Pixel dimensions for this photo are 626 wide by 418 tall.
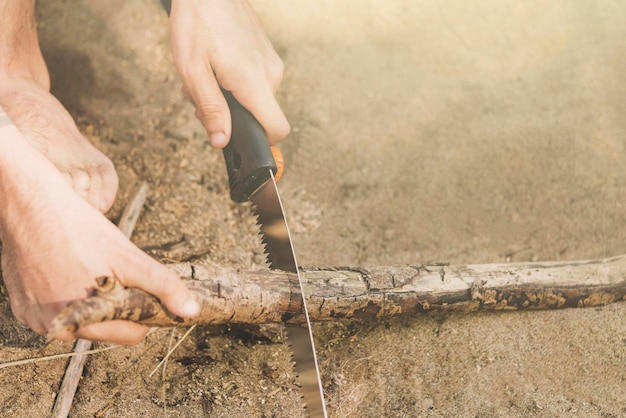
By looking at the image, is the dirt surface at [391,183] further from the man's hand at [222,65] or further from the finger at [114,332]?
the man's hand at [222,65]

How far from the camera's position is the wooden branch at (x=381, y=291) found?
165 centimetres

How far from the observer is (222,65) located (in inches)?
82.0

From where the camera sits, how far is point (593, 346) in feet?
6.52

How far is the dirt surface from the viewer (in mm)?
1891

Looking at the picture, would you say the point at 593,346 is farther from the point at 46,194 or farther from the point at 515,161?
the point at 46,194

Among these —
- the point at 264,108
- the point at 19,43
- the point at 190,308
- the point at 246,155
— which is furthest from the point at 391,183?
the point at 19,43

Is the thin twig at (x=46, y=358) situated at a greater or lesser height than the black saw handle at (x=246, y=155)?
lesser

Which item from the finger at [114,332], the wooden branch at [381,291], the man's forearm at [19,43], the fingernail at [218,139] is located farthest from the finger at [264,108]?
the man's forearm at [19,43]

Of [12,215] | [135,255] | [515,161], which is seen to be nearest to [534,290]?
[515,161]

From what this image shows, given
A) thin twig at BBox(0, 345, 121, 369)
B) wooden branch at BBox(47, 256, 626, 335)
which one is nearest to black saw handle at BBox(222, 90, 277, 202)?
wooden branch at BBox(47, 256, 626, 335)

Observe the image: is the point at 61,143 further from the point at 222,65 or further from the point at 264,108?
the point at 264,108

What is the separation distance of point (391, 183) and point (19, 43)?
1.81 m

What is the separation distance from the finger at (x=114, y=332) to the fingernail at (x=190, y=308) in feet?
0.51

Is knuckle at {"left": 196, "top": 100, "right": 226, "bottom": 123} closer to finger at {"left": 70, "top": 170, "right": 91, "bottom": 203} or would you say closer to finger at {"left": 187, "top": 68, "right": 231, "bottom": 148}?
finger at {"left": 187, "top": 68, "right": 231, "bottom": 148}
